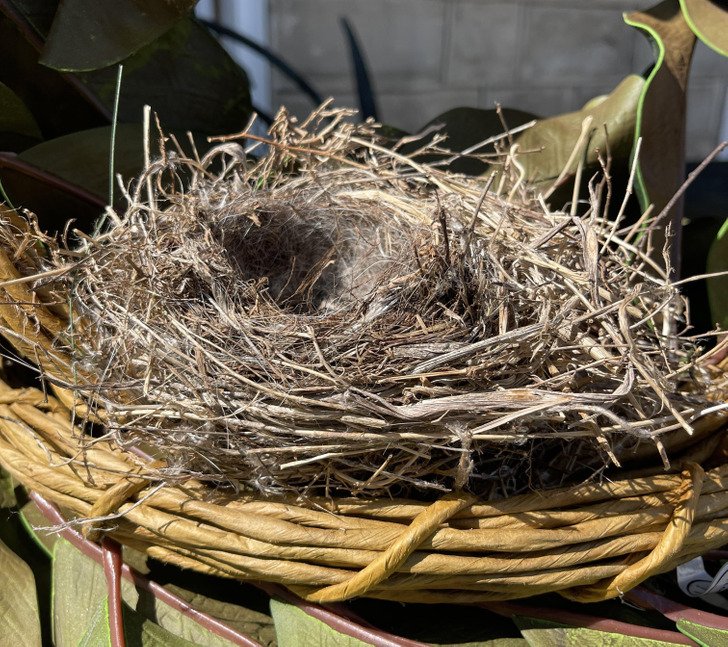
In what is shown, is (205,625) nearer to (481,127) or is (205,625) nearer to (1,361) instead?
(1,361)

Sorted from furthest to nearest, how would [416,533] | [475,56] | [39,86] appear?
[475,56], [39,86], [416,533]

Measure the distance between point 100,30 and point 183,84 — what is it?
167 mm

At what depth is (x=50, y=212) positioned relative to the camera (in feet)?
2.11

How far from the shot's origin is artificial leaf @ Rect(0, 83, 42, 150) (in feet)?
→ 2.10

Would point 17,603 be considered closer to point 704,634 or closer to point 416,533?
point 416,533

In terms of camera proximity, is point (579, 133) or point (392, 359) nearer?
point (392, 359)

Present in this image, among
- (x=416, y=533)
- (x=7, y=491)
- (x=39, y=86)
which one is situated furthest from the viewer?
(x=39, y=86)

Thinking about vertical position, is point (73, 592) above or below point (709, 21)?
below

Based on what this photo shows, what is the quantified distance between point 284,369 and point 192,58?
534mm

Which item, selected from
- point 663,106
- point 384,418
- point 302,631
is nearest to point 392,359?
point 384,418

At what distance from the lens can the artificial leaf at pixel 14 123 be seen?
64 centimetres

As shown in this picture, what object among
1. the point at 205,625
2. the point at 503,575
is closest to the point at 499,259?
the point at 503,575

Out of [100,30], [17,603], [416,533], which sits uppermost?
[100,30]

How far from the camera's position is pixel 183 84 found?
77 centimetres
